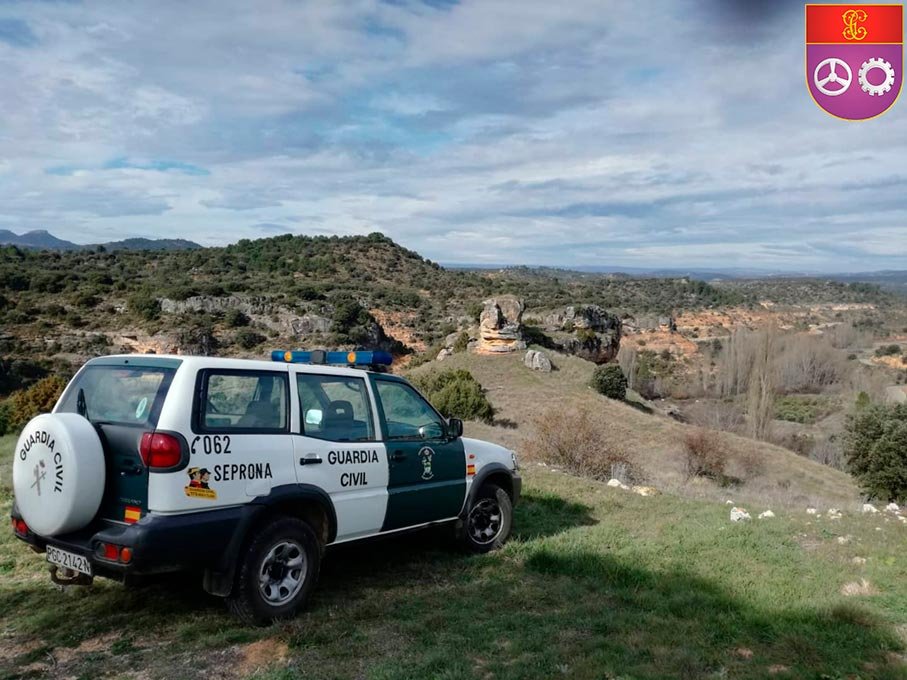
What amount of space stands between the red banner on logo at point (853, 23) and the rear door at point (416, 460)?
26.3ft

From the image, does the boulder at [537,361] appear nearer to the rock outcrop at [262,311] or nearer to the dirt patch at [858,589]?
the rock outcrop at [262,311]

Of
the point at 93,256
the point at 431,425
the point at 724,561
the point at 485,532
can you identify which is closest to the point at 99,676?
the point at 431,425

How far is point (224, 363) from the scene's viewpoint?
4930 millimetres

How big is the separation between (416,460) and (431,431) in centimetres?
39

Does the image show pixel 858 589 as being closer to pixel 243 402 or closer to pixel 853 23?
pixel 243 402

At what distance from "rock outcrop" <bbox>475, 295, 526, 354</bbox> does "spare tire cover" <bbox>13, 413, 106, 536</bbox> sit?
34720 mm

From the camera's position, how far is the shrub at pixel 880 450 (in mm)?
20672

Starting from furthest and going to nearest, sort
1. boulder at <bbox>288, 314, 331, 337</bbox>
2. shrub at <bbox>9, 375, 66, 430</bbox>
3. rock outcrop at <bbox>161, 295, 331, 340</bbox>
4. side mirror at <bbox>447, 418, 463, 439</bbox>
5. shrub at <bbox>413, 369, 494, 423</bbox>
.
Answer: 1. rock outcrop at <bbox>161, 295, 331, 340</bbox>
2. boulder at <bbox>288, 314, 331, 337</bbox>
3. shrub at <bbox>413, 369, 494, 423</bbox>
4. shrub at <bbox>9, 375, 66, 430</bbox>
5. side mirror at <bbox>447, 418, 463, 439</bbox>

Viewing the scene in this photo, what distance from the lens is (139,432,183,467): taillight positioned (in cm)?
436

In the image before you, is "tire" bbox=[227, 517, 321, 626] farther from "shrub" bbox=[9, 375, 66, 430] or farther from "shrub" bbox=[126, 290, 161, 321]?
"shrub" bbox=[126, 290, 161, 321]

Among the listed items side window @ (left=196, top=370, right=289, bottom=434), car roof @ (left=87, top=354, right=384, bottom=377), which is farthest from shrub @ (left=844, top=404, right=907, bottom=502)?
side window @ (left=196, top=370, right=289, bottom=434)

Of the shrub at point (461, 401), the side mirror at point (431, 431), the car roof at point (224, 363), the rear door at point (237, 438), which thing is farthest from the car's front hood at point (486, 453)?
the shrub at point (461, 401)

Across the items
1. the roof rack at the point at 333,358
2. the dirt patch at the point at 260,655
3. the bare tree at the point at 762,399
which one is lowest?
the bare tree at the point at 762,399

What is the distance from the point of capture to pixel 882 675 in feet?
14.5
